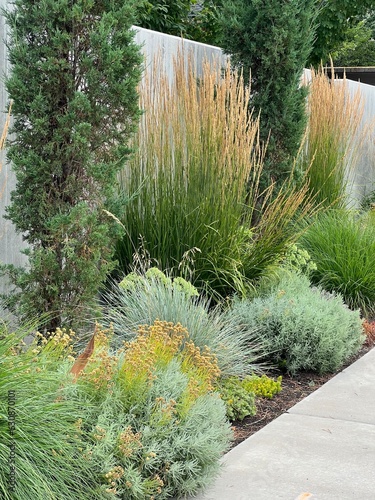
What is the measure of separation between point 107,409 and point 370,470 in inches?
55.8

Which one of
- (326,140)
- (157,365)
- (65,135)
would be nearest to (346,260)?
(326,140)

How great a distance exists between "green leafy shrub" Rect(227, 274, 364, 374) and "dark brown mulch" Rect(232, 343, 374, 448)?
8 centimetres

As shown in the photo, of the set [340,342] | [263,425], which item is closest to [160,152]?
[340,342]

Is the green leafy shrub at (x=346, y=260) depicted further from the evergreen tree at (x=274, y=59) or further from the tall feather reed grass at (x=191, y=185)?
the tall feather reed grass at (x=191, y=185)

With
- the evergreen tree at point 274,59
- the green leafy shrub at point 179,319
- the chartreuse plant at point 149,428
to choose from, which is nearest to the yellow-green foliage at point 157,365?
the chartreuse plant at point 149,428

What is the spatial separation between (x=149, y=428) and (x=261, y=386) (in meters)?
1.83

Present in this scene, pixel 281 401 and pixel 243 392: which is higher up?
pixel 243 392

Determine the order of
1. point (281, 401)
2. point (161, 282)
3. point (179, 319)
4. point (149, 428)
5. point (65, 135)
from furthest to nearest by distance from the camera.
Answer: point (161, 282), point (281, 401), point (179, 319), point (65, 135), point (149, 428)

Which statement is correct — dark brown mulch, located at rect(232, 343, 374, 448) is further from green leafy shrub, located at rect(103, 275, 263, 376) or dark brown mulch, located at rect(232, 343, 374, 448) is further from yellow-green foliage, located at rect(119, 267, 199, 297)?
yellow-green foliage, located at rect(119, 267, 199, 297)

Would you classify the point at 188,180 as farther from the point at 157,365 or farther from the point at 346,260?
the point at 157,365

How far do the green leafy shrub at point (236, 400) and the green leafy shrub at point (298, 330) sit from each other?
0.70 meters

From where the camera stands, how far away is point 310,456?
4.10m

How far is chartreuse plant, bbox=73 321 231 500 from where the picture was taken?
3.27 m

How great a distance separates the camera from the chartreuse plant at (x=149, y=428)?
327 centimetres
